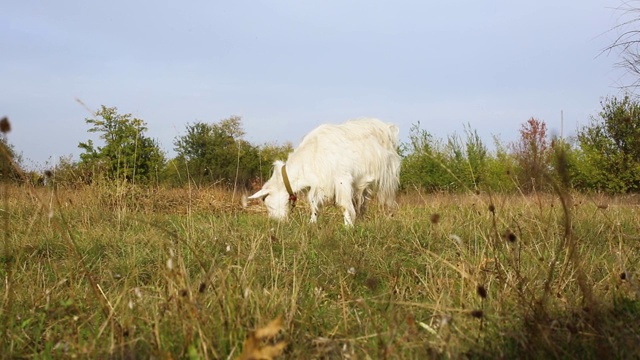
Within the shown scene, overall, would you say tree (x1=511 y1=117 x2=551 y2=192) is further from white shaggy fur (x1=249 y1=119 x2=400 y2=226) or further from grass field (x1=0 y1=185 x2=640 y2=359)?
white shaggy fur (x1=249 y1=119 x2=400 y2=226)

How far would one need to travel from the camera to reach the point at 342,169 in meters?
9.41

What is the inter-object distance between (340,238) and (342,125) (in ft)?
14.1

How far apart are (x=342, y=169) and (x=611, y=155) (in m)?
24.1

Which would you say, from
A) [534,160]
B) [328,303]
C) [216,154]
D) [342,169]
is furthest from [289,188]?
[216,154]

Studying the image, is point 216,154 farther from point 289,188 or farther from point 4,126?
point 4,126

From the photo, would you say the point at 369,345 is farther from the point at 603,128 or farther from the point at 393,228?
the point at 603,128

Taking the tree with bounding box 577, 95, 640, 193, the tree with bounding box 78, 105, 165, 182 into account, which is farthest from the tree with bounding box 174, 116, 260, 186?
the tree with bounding box 577, 95, 640, 193

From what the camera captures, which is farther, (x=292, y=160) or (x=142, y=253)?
(x=292, y=160)

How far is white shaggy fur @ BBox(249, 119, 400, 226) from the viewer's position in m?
9.41

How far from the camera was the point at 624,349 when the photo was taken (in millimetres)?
2393

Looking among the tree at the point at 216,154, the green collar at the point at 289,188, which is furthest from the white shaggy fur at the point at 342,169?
the tree at the point at 216,154

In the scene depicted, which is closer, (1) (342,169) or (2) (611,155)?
(1) (342,169)

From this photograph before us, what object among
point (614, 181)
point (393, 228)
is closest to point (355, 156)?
point (393, 228)

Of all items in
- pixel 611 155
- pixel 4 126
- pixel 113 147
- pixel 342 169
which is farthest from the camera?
pixel 611 155
